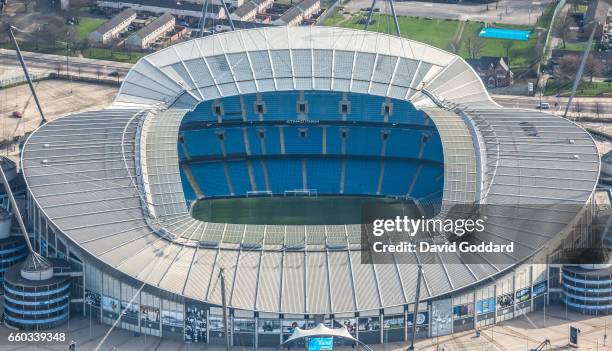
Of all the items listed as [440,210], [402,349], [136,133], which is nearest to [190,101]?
[136,133]

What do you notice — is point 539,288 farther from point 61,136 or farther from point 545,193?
point 61,136

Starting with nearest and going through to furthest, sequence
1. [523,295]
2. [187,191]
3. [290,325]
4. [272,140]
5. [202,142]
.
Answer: [290,325] → [523,295] → [187,191] → [202,142] → [272,140]

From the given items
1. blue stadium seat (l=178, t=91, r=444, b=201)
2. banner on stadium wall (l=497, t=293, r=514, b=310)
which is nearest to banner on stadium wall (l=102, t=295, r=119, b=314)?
blue stadium seat (l=178, t=91, r=444, b=201)

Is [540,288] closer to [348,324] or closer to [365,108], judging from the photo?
[348,324]

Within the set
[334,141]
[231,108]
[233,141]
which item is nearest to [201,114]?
[231,108]

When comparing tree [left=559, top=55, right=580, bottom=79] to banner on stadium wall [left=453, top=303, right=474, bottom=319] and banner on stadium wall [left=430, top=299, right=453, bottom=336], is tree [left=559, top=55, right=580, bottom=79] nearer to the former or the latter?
banner on stadium wall [left=453, top=303, right=474, bottom=319]

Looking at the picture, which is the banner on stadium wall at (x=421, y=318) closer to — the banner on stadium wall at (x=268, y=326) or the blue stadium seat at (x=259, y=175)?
the banner on stadium wall at (x=268, y=326)

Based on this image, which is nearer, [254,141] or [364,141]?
[364,141]
